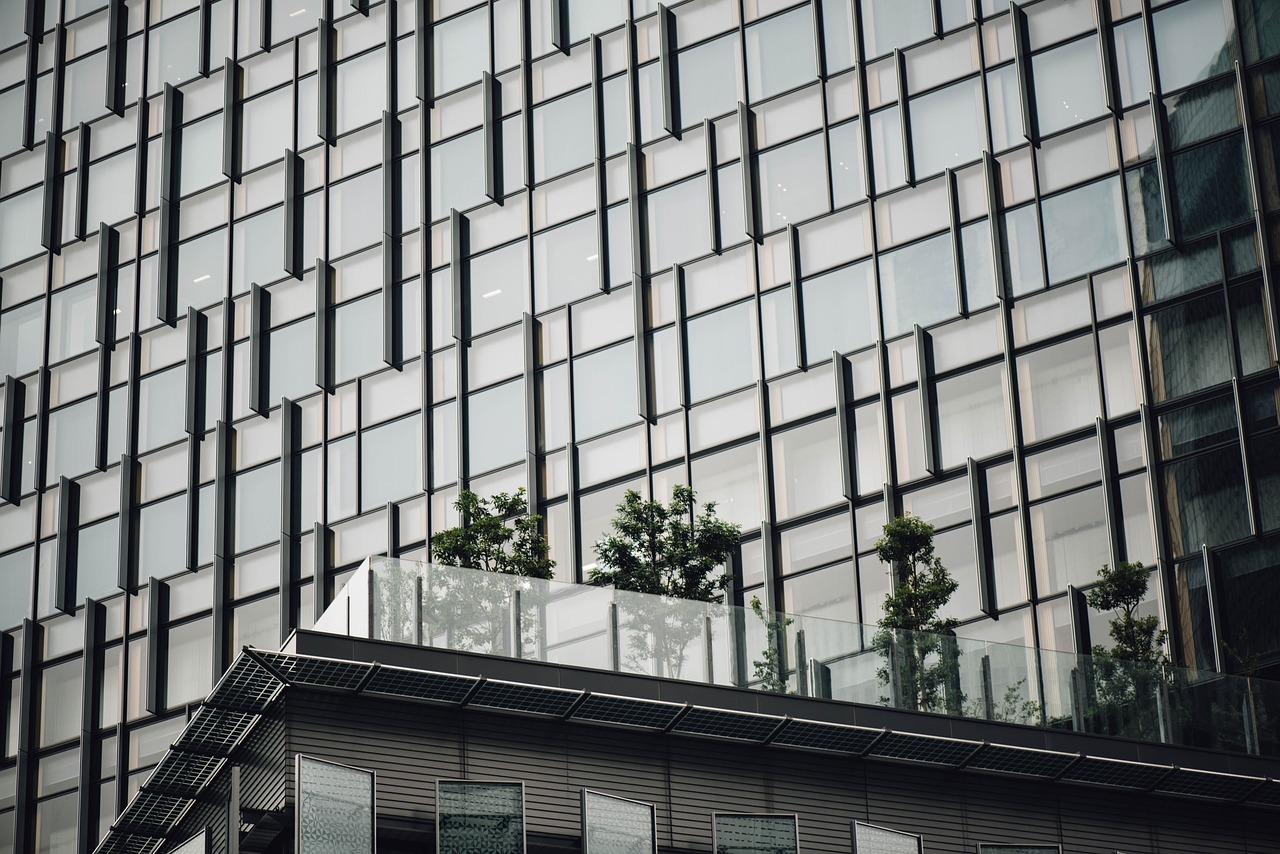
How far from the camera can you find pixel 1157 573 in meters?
40.8

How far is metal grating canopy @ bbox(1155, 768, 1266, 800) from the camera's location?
29625 millimetres

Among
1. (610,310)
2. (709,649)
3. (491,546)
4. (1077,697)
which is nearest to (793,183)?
(610,310)

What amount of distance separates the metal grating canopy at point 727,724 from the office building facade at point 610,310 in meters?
15.4

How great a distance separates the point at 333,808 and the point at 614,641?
4797 mm

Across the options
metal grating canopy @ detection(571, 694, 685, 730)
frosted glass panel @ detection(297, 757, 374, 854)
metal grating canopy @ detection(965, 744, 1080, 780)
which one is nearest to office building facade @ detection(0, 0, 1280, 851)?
metal grating canopy @ detection(965, 744, 1080, 780)

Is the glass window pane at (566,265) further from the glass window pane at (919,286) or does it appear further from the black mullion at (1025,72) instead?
the black mullion at (1025,72)

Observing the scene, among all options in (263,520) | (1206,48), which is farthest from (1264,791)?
(263,520)

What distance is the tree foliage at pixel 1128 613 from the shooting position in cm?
3600

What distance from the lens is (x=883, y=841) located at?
92.0 ft

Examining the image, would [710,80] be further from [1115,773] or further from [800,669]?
[1115,773]

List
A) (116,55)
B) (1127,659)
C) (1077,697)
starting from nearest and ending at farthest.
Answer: (1077,697), (1127,659), (116,55)

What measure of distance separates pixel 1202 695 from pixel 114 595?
3388 cm

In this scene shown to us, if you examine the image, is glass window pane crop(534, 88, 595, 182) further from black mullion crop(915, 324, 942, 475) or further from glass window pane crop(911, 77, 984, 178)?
black mullion crop(915, 324, 942, 475)

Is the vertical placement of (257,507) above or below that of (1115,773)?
above
